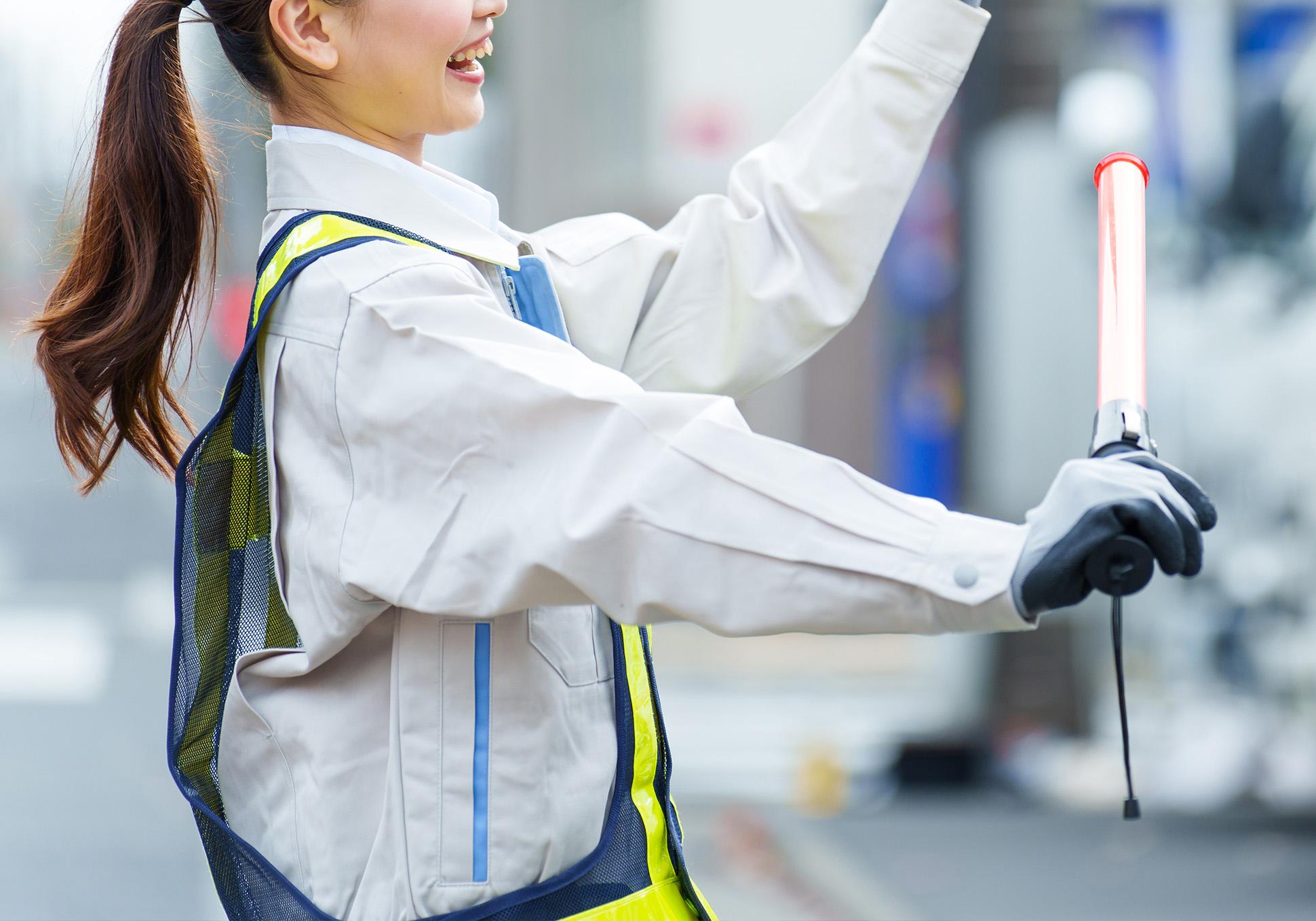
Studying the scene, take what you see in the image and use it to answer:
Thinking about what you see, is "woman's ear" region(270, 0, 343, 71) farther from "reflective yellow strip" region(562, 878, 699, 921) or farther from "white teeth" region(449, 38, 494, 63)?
"reflective yellow strip" region(562, 878, 699, 921)

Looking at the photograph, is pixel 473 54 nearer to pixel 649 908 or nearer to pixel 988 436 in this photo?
pixel 649 908

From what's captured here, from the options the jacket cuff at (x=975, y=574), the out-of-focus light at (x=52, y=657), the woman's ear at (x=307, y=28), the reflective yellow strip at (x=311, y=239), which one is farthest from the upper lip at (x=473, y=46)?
the out-of-focus light at (x=52, y=657)

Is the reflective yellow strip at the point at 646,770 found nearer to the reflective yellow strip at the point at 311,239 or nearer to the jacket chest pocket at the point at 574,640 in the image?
the jacket chest pocket at the point at 574,640

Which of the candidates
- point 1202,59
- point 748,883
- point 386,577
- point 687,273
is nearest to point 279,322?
point 386,577

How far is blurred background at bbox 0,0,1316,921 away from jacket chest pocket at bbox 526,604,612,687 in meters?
3.08

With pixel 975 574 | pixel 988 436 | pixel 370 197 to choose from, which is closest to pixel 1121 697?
pixel 975 574

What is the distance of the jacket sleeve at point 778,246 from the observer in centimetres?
151

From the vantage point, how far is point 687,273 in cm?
160

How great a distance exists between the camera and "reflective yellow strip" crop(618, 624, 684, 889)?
133cm

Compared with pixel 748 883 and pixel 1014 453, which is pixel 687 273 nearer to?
pixel 748 883

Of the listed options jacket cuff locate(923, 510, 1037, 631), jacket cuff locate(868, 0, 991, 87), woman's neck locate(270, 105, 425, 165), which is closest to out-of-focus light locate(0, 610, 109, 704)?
woman's neck locate(270, 105, 425, 165)

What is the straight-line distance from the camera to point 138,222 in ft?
4.62

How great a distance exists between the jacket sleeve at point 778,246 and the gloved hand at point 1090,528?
66 centimetres

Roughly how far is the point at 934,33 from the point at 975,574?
2.42 feet
